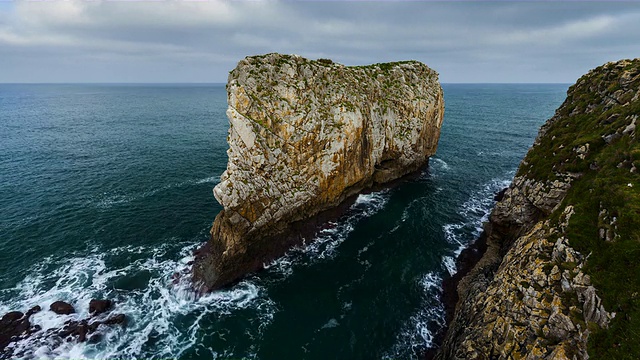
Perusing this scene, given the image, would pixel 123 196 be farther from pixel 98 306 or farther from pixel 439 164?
pixel 439 164

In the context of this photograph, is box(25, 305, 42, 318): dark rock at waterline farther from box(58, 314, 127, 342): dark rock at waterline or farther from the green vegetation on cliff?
the green vegetation on cliff

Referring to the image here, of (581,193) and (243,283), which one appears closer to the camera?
(581,193)

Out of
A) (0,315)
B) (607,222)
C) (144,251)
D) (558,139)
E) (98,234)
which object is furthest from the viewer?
(98,234)

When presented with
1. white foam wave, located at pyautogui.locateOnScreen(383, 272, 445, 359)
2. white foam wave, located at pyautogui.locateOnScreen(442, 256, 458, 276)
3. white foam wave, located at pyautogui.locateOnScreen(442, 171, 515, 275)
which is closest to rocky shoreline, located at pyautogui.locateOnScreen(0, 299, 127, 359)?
white foam wave, located at pyautogui.locateOnScreen(383, 272, 445, 359)

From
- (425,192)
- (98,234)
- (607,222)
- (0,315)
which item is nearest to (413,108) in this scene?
(425,192)

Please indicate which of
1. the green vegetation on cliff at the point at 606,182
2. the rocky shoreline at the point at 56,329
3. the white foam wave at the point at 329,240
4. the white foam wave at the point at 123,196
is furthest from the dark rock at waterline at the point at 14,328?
the green vegetation on cliff at the point at 606,182

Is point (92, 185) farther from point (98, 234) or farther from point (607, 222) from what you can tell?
point (607, 222)
